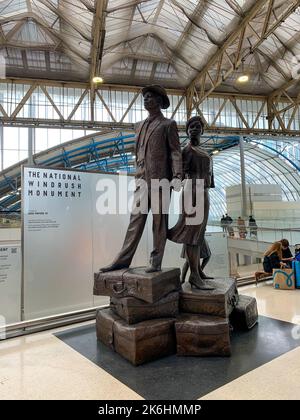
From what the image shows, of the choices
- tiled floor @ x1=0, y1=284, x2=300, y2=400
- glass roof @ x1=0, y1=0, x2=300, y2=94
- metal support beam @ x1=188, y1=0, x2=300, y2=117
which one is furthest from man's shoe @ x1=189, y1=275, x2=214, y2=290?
metal support beam @ x1=188, y1=0, x2=300, y2=117

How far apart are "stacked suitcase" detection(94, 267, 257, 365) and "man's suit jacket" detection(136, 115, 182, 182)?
0.86 m

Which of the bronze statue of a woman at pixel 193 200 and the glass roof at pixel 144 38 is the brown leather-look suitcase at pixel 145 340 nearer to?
the bronze statue of a woman at pixel 193 200

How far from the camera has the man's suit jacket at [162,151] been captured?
8.39 ft

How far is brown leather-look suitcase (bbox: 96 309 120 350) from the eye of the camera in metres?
2.47

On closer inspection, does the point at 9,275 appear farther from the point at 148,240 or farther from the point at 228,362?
the point at 228,362

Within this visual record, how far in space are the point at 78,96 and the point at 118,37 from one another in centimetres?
266

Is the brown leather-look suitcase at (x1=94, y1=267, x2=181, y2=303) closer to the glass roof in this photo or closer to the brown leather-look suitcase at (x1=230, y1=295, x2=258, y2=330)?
the brown leather-look suitcase at (x1=230, y1=295, x2=258, y2=330)

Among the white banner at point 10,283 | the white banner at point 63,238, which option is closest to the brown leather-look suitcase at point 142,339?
the white banner at point 63,238

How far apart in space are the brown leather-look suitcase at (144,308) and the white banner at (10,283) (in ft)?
3.91

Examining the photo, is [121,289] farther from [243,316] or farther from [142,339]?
[243,316]

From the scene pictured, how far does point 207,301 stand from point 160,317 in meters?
0.41

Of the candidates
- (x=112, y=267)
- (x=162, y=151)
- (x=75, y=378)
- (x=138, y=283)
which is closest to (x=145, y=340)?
(x=138, y=283)

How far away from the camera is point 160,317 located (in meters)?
2.42
